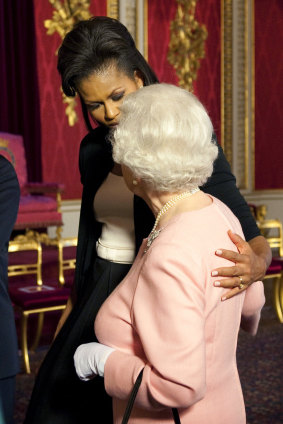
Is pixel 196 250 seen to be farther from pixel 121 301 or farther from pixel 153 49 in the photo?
pixel 153 49

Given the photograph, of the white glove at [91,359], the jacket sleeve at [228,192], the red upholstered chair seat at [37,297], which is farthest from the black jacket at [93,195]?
the red upholstered chair seat at [37,297]

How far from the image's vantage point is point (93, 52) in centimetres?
183

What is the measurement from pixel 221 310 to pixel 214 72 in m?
8.21

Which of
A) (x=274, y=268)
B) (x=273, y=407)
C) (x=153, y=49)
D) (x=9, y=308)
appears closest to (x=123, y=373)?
(x=9, y=308)

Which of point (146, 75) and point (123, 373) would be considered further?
point (146, 75)

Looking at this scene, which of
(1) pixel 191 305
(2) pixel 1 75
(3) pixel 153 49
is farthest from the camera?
(3) pixel 153 49

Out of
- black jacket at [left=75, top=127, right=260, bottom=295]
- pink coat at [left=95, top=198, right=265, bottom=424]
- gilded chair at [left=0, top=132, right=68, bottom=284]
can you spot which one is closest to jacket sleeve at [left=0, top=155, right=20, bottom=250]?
black jacket at [left=75, top=127, right=260, bottom=295]

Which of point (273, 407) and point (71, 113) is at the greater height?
point (71, 113)

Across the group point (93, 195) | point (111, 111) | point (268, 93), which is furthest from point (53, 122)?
point (111, 111)

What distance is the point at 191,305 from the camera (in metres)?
1.18

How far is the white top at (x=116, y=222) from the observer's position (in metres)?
1.87

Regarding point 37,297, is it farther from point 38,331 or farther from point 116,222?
point 116,222

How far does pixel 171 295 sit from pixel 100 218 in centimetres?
78

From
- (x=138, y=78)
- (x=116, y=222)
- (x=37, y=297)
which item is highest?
(x=138, y=78)
